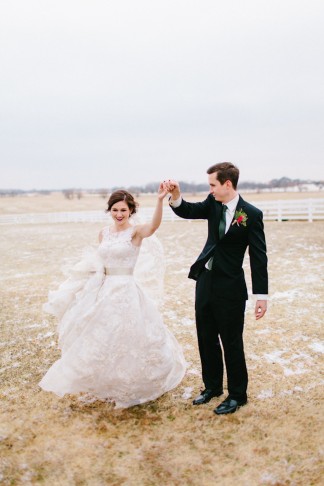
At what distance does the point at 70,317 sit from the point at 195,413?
1.68 metres

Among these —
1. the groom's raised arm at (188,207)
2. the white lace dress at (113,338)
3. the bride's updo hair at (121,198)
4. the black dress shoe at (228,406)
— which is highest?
the bride's updo hair at (121,198)

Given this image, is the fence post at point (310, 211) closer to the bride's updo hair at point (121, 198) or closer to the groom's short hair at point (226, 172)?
the bride's updo hair at point (121, 198)

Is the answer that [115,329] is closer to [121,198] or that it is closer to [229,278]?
[229,278]

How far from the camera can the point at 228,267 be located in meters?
3.82

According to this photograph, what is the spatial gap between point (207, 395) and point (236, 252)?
66.1 inches

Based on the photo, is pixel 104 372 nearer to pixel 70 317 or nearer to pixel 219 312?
pixel 70 317

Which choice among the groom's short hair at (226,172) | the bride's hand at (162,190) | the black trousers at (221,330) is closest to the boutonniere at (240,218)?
the groom's short hair at (226,172)

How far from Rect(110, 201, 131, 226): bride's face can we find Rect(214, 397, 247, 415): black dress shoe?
7.34 ft

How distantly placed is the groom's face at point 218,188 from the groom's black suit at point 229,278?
0.13 meters

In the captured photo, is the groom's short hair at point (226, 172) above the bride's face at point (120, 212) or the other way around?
above

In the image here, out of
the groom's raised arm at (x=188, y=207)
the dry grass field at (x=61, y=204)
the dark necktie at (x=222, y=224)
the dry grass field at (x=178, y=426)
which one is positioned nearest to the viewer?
the dry grass field at (x=178, y=426)

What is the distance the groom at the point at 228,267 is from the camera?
146 inches

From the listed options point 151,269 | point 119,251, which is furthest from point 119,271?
point 151,269

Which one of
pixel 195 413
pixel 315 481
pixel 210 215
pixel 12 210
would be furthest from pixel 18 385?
pixel 12 210
